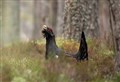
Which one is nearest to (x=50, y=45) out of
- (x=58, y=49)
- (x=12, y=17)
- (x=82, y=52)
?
(x=58, y=49)

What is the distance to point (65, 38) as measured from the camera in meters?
13.6

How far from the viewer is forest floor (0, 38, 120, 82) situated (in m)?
8.75

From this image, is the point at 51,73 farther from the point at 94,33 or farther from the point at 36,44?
the point at 94,33

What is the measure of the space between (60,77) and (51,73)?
0.30 m

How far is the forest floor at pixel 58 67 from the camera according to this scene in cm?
875

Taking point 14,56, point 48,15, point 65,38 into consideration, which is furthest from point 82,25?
point 48,15

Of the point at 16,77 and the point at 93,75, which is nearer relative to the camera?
the point at 16,77

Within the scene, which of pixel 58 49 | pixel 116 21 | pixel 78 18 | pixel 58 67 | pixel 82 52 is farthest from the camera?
pixel 78 18

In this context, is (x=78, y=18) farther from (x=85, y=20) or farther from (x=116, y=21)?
(x=116, y=21)

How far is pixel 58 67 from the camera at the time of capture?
930 cm

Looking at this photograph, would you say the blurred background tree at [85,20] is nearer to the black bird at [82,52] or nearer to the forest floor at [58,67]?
the forest floor at [58,67]

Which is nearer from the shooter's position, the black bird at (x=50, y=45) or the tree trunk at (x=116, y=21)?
the tree trunk at (x=116, y=21)

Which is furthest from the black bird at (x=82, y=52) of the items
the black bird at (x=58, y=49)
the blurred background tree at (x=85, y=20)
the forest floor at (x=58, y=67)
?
the blurred background tree at (x=85, y=20)

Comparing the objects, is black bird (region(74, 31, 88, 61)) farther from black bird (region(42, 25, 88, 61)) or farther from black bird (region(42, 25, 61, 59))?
black bird (region(42, 25, 61, 59))
